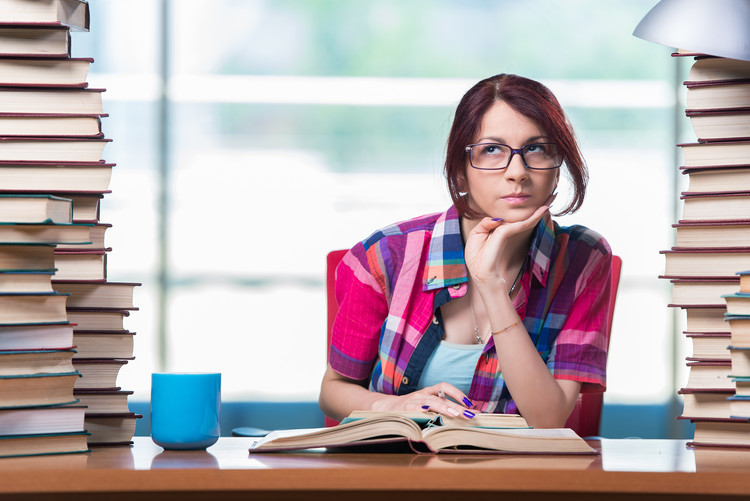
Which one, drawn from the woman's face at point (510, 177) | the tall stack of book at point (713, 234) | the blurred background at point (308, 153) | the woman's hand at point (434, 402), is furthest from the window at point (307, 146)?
the tall stack of book at point (713, 234)

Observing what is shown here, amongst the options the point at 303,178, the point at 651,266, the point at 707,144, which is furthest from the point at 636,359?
the point at 707,144

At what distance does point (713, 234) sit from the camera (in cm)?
117

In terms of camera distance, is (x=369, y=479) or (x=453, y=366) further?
(x=453, y=366)

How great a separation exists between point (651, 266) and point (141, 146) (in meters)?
2.48

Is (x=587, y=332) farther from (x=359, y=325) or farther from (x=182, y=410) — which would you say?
(x=182, y=410)

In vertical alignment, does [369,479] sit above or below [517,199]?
below

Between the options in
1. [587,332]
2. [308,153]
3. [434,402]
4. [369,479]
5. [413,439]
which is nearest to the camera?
[369,479]

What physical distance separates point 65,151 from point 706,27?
93 centimetres

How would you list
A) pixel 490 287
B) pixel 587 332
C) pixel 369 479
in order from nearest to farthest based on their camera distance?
1. pixel 369 479
2. pixel 490 287
3. pixel 587 332

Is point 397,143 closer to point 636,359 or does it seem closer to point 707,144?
point 636,359

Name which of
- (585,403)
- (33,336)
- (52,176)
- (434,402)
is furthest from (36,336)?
(585,403)

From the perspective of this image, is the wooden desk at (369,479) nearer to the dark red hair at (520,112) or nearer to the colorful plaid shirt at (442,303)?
the colorful plaid shirt at (442,303)

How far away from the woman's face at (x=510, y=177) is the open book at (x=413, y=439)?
1.79 feet

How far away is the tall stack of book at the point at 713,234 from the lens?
3.76ft
